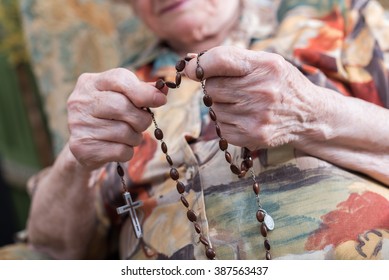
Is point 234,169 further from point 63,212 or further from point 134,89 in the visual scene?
point 63,212

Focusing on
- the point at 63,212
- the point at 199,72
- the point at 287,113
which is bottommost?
the point at 63,212

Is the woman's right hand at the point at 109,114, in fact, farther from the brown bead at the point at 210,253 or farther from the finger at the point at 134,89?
the brown bead at the point at 210,253

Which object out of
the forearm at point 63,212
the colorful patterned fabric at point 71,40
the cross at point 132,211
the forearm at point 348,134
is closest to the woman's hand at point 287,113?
the forearm at point 348,134

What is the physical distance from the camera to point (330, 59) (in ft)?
3.95

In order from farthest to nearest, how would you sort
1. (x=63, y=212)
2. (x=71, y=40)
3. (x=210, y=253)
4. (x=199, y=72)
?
(x=71, y=40) < (x=63, y=212) < (x=210, y=253) < (x=199, y=72)

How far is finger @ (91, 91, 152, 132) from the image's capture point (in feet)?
3.09

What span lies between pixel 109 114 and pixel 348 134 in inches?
16.3

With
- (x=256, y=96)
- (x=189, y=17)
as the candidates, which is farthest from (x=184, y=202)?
(x=189, y=17)

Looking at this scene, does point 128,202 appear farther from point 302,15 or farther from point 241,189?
point 302,15

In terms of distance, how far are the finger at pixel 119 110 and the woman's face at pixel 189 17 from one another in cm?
42

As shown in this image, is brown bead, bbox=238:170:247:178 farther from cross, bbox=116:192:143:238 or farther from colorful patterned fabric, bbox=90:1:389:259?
cross, bbox=116:192:143:238

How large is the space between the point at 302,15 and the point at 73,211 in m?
0.69

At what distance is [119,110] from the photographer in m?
0.94
